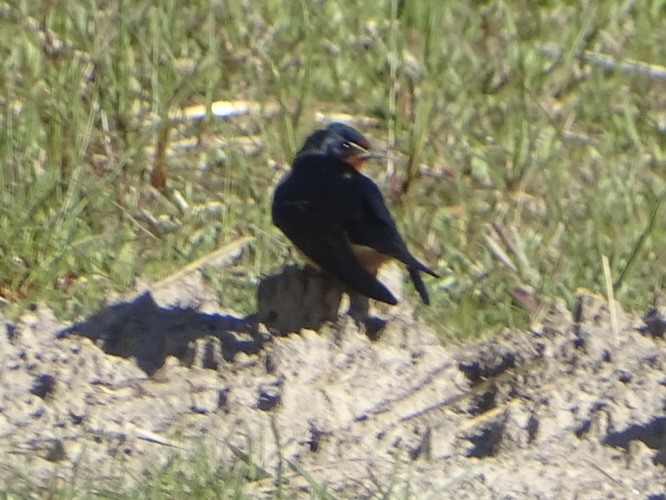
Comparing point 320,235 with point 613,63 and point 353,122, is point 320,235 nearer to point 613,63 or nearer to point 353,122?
point 353,122

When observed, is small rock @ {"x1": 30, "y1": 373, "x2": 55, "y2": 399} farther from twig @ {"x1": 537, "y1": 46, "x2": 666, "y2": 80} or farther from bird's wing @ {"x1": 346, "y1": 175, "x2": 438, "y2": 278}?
twig @ {"x1": 537, "y1": 46, "x2": 666, "y2": 80}

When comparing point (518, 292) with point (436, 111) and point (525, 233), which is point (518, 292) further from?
point (436, 111)

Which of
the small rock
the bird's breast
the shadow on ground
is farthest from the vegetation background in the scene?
the small rock

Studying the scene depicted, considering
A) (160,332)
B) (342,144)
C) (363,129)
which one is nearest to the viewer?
(160,332)

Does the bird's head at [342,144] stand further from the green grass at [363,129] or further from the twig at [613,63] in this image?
the twig at [613,63]

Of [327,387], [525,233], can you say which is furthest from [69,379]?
[525,233]

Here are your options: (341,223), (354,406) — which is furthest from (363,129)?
Result: (354,406)

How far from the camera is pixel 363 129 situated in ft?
18.3

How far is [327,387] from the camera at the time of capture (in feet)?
12.3

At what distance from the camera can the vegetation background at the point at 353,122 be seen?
184 inches

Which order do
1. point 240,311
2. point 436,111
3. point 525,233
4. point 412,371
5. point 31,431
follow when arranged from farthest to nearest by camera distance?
point 436,111 < point 525,233 < point 240,311 < point 412,371 < point 31,431

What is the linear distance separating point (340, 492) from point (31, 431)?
746mm

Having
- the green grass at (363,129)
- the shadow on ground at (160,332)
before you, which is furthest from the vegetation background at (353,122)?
the shadow on ground at (160,332)

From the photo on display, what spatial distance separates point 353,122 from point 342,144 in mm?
918
